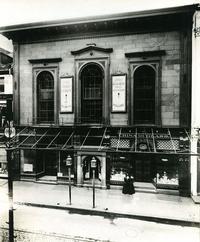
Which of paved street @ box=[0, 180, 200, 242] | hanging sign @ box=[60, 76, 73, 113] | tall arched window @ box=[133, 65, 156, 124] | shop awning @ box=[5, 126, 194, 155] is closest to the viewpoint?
paved street @ box=[0, 180, 200, 242]

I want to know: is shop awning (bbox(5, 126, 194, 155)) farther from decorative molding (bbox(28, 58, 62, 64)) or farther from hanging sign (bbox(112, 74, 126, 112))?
decorative molding (bbox(28, 58, 62, 64))

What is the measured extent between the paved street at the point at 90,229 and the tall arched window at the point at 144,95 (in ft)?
22.2

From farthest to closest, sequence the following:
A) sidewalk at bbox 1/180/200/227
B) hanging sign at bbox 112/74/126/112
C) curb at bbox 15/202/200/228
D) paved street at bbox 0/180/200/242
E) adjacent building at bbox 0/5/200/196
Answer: hanging sign at bbox 112/74/126/112 → adjacent building at bbox 0/5/200/196 → sidewalk at bbox 1/180/200/227 → curb at bbox 15/202/200/228 → paved street at bbox 0/180/200/242

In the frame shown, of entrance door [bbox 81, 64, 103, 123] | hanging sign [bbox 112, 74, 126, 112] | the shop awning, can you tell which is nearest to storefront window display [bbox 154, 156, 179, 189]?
the shop awning

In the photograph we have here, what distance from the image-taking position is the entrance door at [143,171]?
634 inches

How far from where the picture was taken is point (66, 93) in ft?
55.2

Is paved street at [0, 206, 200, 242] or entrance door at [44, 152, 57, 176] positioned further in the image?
entrance door at [44, 152, 57, 176]

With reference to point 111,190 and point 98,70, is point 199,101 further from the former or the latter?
point 111,190

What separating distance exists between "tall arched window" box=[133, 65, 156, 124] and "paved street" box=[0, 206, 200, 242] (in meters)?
6.78

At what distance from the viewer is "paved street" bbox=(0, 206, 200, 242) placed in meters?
9.82

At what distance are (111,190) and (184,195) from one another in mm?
4698

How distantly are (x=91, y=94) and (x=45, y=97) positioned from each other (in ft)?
11.8

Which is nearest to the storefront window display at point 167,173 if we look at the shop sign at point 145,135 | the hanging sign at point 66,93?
the shop sign at point 145,135

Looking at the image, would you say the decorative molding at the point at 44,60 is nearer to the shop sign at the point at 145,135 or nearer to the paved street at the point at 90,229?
the shop sign at the point at 145,135
